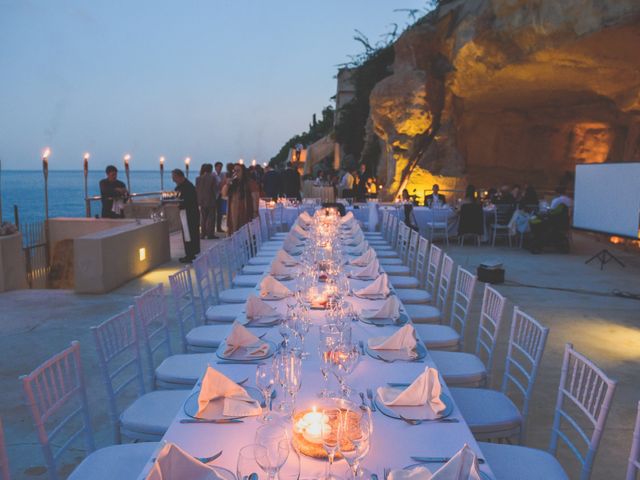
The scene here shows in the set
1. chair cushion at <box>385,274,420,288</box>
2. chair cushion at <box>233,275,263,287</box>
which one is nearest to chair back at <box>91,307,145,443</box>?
chair cushion at <box>233,275,263,287</box>

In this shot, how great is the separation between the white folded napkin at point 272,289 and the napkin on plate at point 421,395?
1.67 metres

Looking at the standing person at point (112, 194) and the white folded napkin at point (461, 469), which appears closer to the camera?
the white folded napkin at point (461, 469)

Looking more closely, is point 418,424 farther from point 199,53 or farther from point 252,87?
point 252,87

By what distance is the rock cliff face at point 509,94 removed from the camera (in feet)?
34.0

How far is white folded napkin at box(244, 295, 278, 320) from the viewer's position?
315 centimetres

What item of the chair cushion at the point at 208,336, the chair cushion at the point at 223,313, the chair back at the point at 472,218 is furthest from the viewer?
the chair back at the point at 472,218

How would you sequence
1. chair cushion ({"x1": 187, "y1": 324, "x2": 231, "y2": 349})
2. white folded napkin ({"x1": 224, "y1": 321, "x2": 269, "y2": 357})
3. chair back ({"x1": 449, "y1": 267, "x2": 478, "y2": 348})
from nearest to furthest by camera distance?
1. white folded napkin ({"x1": 224, "y1": 321, "x2": 269, "y2": 357})
2. chair cushion ({"x1": 187, "y1": 324, "x2": 231, "y2": 349})
3. chair back ({"x1": 449, "y1": 267, "x2": 478, "y2": 348})

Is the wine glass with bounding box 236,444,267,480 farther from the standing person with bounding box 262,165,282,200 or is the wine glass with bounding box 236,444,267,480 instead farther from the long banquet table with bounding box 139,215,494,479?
the standing person with bounding box 262,165,282,200

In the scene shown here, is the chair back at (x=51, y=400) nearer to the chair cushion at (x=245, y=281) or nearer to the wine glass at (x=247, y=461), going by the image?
the wine glass at (x=247, y=461)

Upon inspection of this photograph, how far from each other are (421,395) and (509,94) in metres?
14.8

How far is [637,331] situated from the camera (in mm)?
5465

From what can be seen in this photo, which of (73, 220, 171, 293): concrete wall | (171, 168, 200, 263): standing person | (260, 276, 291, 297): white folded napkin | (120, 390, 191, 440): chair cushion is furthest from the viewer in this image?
(171, 168, 200, 263): standing person

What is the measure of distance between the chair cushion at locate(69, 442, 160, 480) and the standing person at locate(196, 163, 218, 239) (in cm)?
874

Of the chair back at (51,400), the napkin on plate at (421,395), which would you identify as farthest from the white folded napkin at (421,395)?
the chair back at (51,400)
